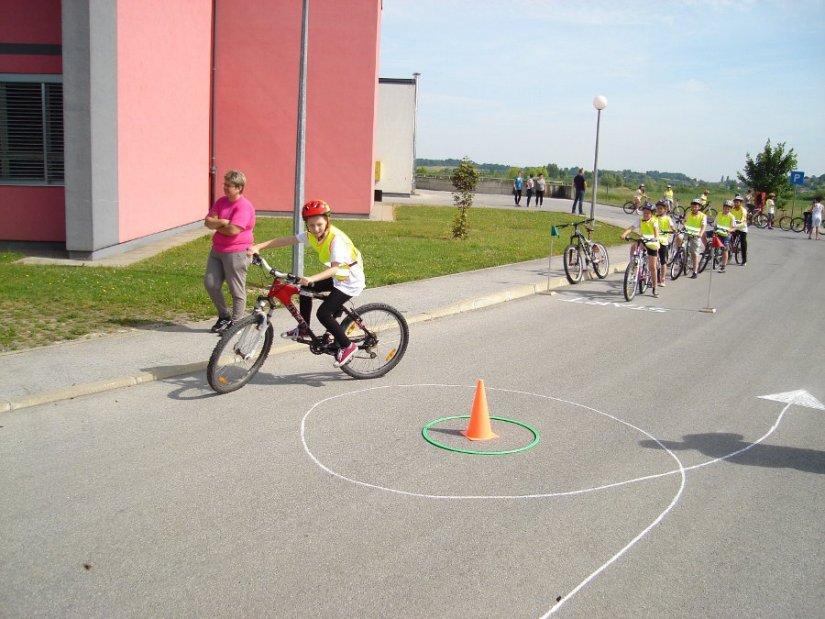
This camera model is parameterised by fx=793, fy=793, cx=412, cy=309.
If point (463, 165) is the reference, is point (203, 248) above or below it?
below

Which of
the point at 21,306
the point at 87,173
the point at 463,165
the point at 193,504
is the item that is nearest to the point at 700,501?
the point at 193,504

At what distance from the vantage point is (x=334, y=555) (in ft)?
14.3

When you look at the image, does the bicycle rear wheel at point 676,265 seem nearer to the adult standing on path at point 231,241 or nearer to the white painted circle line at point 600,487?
the white painted circle line at point 600,487

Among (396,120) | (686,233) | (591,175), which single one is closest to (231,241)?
(686,233)

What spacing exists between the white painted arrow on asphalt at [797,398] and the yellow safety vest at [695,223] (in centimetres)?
1040

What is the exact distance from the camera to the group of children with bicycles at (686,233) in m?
15.0

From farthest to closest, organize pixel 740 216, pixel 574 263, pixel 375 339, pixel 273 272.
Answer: pixel 740 216
pixel 574 263
pixel 375 339
pixel 273 272

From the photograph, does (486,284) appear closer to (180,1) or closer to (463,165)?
(463,165)

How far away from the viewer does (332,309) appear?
25.8ft

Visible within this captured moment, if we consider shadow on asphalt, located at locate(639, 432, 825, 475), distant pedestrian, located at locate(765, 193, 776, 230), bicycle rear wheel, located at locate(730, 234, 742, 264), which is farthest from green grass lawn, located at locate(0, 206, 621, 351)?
distant pedestrian, located at locate(765, 193, 776, 230)

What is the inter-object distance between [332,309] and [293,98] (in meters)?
21.2

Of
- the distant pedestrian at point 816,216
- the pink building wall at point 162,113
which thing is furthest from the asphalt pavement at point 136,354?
the distant pedestrian at point 816,216

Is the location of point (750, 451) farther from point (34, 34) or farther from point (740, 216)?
point (740, 216)

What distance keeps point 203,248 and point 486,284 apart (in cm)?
695
